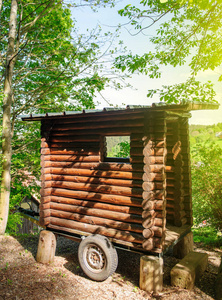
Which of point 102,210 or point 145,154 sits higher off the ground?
point 145,154

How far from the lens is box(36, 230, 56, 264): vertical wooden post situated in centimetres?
682

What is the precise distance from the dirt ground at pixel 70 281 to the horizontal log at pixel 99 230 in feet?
3.77

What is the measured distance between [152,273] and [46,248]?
3.24 metres

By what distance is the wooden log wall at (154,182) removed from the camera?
5262 mm

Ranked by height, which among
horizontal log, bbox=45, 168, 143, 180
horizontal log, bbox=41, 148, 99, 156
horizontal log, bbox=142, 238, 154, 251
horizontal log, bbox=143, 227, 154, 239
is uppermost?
horizontal log, bbox=41, 148, 99, 156

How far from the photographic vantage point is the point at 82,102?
1295 cm

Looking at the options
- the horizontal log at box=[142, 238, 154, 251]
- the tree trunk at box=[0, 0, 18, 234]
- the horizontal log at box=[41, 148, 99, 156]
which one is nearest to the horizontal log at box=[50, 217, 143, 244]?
the horizontal log at box=[142, 238, 154, 251]

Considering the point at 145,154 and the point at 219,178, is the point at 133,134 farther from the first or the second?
the point at 219,178

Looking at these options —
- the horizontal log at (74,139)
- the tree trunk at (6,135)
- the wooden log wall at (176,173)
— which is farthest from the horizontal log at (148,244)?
the tree trunk at (6,135)

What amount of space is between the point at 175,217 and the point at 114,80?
8.10 m

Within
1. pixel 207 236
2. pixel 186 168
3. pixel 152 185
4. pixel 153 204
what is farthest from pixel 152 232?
pixel 207 236

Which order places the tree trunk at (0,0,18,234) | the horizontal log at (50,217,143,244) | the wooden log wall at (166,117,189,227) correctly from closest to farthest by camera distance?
the horizontal log at (50,217,143,244), the wooden log wall at (166,117,189,227), the tree trunk at (0,0,18,234)

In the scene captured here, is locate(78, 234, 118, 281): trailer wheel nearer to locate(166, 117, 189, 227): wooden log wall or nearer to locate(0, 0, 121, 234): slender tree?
locate(166, 117, 189, 227): wooden log wall

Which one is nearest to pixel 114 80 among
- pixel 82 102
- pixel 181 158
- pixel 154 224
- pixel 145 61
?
pixel 82 102
